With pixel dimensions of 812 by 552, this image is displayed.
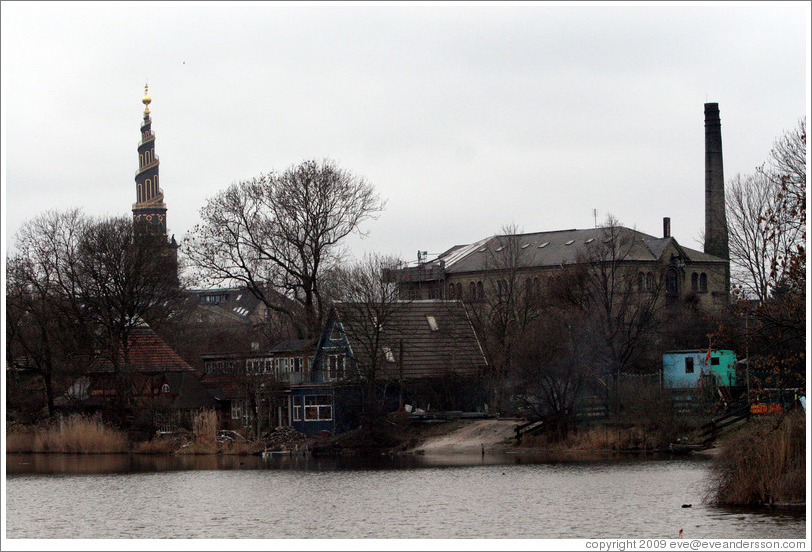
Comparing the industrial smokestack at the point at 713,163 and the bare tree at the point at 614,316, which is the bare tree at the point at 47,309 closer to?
the bare tree at the point at 614,316

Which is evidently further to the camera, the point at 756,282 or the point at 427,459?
the point at 756,282

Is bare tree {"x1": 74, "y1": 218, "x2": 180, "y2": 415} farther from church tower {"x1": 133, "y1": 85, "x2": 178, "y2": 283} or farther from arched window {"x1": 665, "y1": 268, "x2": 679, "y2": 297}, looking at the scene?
church tower {"x1": 133, "y1": 85, "x2": 178, "y2": 283}

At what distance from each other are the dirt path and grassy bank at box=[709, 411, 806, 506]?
25318mm

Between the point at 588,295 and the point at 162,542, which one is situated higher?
the point at 588,295

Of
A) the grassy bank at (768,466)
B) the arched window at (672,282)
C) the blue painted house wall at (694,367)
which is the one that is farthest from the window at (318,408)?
the arched window at (672,282)

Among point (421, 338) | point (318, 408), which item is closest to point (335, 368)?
point (318, 408)

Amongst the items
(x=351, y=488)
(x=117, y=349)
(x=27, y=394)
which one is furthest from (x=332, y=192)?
(x=351, y=488)

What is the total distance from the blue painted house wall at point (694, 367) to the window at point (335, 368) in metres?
14.5

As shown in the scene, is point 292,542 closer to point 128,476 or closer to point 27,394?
point 128,476

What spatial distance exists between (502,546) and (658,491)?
975 cm

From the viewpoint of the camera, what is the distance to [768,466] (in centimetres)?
2778

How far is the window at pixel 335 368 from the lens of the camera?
59719mm

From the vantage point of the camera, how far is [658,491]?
34.4 meters

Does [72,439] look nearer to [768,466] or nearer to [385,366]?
[385,366]
